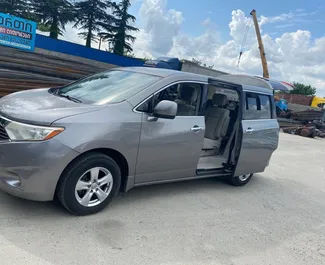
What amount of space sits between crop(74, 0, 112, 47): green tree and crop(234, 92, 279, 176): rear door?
34.4 m

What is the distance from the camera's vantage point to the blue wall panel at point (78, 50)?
17297 millimetres

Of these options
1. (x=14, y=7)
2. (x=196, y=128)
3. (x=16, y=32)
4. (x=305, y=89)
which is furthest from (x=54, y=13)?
(x=305, y=89)

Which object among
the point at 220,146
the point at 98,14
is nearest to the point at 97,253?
the point at 220,146

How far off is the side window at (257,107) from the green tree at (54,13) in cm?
3171

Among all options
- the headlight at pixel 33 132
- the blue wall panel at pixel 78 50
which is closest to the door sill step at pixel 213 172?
the headlight at pixel 33 132

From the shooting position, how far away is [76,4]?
3544 cm

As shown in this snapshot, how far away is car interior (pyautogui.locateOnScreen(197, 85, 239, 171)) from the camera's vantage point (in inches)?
203

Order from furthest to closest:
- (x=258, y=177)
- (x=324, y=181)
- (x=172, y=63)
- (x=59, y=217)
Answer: (x=172, y=63)
(x=324, y=181)
(x=258, y=177)
(x=59, y=217)

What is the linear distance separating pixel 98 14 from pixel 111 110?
118 ft

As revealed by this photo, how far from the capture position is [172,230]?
3461 mm

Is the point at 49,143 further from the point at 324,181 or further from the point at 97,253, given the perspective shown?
the point at 324,181

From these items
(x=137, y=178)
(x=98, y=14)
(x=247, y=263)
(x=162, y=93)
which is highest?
(x=98, y=14)

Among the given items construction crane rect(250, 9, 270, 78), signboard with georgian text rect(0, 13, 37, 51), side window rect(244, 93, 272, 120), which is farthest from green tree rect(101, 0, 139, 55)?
side window rect(244, 93, 272, 120)

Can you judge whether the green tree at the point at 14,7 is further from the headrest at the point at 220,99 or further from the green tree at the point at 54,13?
the headrest at the point at 220,99
